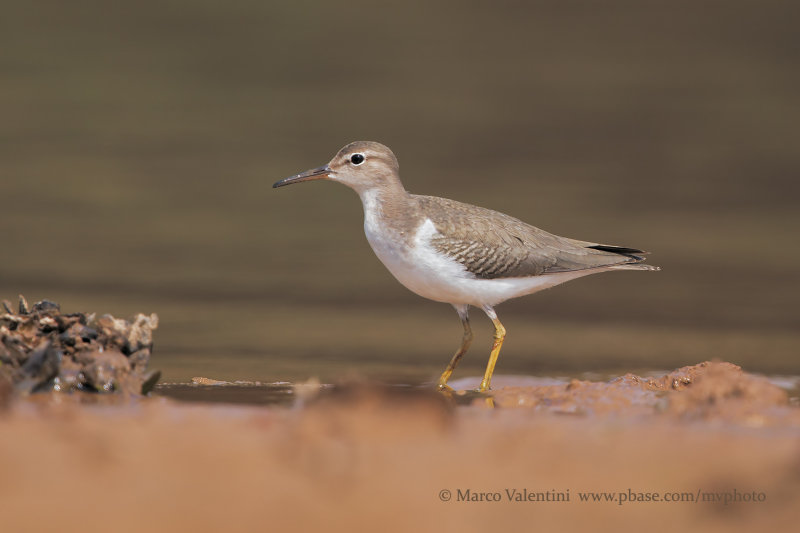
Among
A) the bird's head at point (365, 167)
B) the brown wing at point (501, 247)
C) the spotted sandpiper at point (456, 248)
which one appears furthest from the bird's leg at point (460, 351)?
the bird's head at point (365, 167)

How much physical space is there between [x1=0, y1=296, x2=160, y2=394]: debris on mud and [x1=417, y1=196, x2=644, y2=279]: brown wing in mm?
2804

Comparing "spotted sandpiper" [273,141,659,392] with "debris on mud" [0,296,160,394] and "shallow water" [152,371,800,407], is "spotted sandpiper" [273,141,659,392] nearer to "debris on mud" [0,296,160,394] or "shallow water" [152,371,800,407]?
"shallow water" [152,371,800,407]

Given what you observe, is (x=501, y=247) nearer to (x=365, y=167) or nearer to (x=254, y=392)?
(x=365, y=167)

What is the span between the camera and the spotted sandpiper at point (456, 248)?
6898mm

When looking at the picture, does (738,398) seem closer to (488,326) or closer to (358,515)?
(358,515)

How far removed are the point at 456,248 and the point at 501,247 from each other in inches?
16.2

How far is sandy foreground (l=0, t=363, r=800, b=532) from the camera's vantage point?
2975mm

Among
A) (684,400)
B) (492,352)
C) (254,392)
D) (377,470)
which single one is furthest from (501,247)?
(377,470)

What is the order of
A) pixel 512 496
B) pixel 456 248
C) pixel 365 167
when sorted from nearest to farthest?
pixel 512 496 < pixel 456 248 < pixel 365 167

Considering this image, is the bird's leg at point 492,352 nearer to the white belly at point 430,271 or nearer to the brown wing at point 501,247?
the white belly at point 430,271

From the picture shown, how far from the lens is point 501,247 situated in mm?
7199

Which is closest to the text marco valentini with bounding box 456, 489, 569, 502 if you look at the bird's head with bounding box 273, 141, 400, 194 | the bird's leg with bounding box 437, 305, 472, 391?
the bird's leg with bounding box 437, 305, 472, 391

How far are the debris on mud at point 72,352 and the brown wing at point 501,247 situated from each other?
2804 millimetres

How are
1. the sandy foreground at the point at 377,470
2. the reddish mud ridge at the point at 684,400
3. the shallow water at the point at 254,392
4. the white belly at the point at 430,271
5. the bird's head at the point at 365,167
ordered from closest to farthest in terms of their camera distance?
the sandy foreground at the point at 377,470 < the reddish mud ridge at the point at 684,400 < the shallow water at the point at 254,392 < the white belly at the point at 430,271 < the bird's head at the point at 365,167
